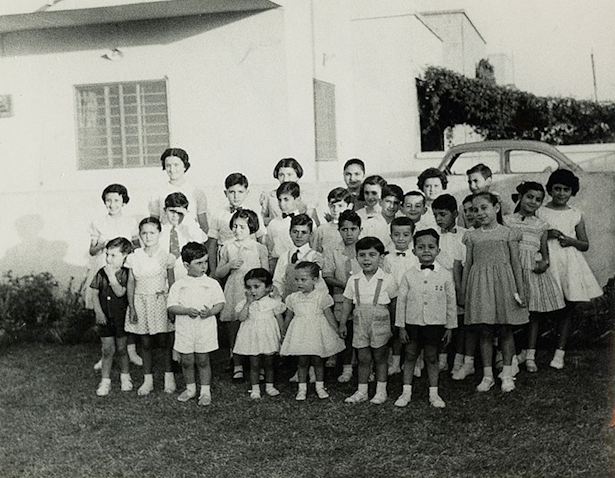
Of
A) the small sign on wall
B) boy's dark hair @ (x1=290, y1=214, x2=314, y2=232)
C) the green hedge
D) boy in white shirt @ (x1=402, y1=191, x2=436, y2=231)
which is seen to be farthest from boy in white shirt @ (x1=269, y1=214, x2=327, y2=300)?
the green hedge

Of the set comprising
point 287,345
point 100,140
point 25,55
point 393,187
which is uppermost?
point 25,55

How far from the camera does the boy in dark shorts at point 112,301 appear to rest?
5.25 metres

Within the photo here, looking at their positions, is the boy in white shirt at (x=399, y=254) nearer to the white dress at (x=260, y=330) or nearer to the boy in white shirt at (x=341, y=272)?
the boy in white shirt at (x=341, y=272)

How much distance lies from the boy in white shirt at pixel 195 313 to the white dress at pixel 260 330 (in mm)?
192

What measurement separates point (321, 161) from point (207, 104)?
1542 millimetres

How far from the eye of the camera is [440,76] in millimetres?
16031

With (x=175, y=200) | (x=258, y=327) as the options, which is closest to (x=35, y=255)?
(x=175, y=200)

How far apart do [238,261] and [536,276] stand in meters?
2.17

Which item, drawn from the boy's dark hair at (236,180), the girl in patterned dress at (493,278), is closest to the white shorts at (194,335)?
the boy's dark hair at (236,180)

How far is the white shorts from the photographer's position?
5062mm

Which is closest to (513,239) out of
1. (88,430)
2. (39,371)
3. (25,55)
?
(88,430)

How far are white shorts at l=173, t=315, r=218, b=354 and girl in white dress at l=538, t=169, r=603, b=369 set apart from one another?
8.18 ft

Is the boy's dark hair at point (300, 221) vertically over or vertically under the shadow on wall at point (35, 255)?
over

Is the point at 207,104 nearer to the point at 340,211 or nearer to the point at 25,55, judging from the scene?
the point at 25,55
